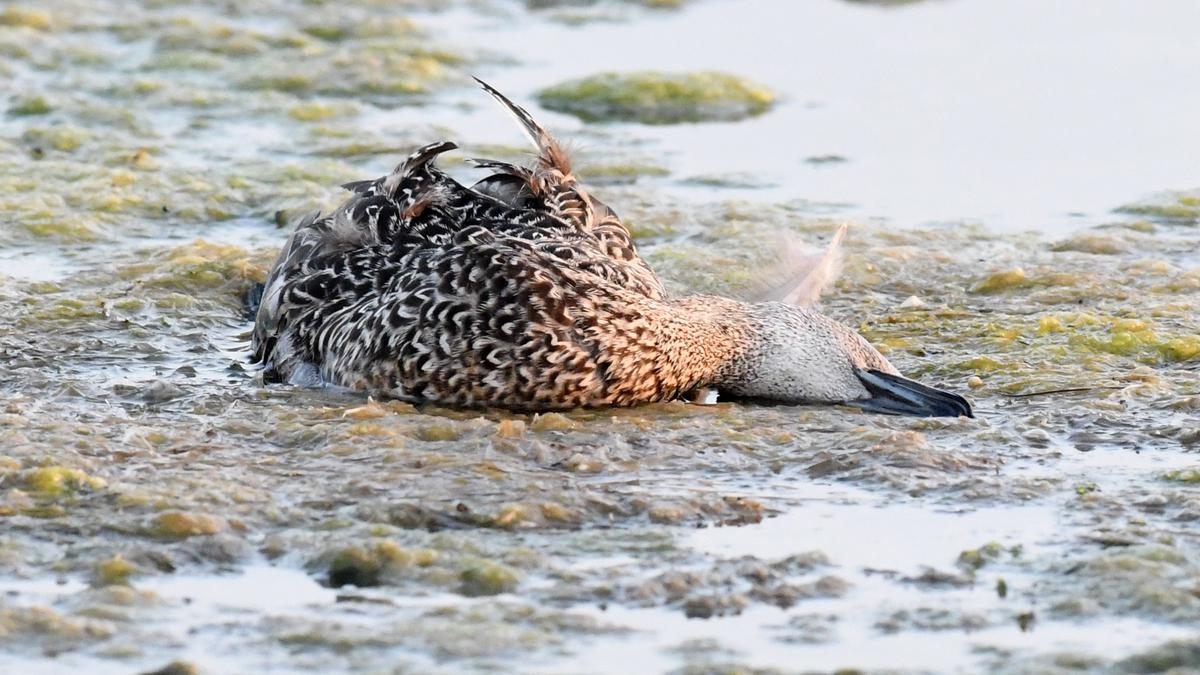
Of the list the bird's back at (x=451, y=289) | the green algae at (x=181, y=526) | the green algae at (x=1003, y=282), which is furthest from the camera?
the green algae at (x=1003, y=282)

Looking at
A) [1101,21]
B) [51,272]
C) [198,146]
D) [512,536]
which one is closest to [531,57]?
[198,146]

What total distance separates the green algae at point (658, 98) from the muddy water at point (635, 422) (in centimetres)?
23

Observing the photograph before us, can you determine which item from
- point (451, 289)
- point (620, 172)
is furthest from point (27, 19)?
point (451, 289)

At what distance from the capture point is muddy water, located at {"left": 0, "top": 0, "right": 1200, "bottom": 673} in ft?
14.5

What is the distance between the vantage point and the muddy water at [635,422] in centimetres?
443

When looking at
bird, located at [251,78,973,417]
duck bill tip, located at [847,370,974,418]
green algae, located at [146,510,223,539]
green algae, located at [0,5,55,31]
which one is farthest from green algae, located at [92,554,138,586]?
green algae, located at [0,5,55,31]

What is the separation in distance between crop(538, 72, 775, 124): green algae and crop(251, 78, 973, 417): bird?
3.65m

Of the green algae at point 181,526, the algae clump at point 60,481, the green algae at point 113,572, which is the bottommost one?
the green algae at point 113,572

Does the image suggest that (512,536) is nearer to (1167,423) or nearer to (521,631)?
(521,631)

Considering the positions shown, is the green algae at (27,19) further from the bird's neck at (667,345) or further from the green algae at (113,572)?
the green algae at (113,572)

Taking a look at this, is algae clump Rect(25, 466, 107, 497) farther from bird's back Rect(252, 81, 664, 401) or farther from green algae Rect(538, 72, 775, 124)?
green algae Rect(538, 72, 775, 124)

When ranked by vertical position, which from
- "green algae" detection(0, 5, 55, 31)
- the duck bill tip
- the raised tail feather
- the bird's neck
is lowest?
the duck bill tip

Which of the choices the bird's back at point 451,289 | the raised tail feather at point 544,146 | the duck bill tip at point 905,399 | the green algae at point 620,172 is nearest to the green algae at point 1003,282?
the duck bill tip at point 905,399

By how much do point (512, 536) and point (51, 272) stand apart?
3.25 m
